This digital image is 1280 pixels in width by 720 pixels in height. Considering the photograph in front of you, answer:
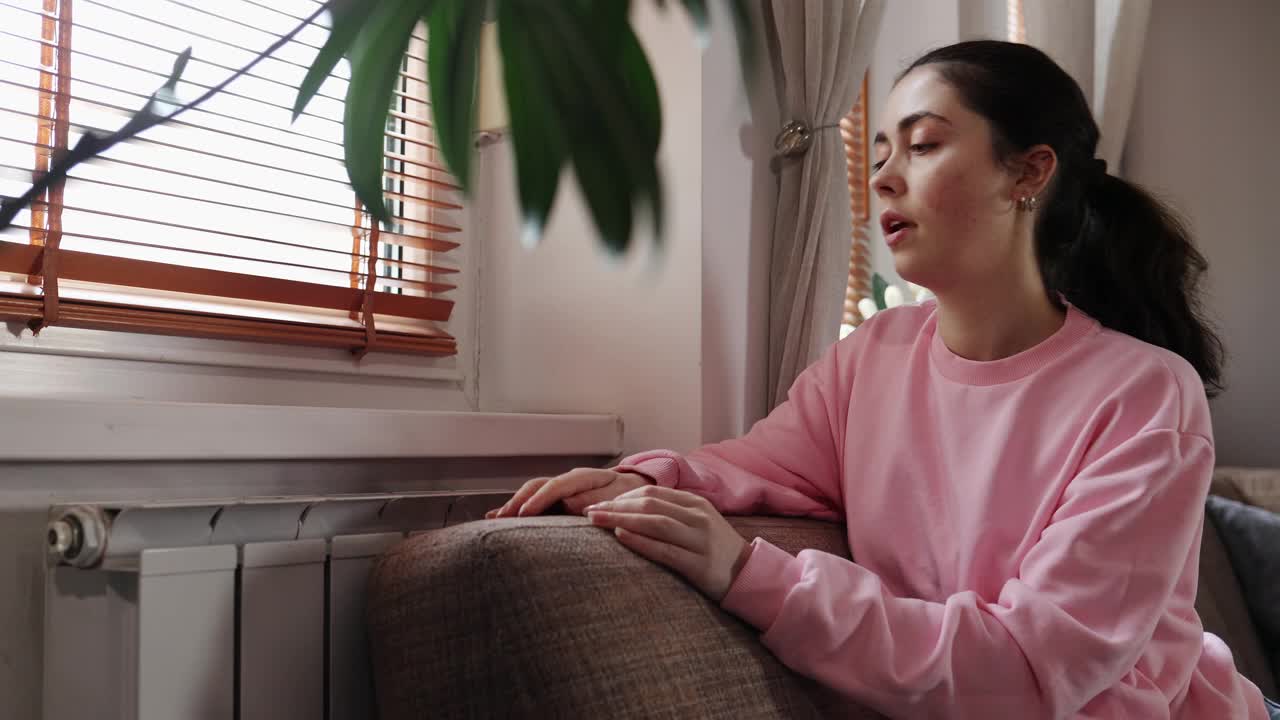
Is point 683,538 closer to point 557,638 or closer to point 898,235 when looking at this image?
point 557,638

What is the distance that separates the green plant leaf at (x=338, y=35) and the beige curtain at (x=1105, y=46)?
2327 mm

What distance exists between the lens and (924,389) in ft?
3.92

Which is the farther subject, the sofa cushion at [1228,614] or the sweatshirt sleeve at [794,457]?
the sofa cushion at [1228,614]

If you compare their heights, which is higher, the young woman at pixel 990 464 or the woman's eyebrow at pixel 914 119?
the woman's eyebrow at pixel 914 119

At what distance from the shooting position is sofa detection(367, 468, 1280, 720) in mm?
728

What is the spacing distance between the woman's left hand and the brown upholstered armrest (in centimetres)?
1

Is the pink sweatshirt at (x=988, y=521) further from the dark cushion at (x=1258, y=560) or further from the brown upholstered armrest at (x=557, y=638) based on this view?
the dark cushion at (x=1258, y=560)

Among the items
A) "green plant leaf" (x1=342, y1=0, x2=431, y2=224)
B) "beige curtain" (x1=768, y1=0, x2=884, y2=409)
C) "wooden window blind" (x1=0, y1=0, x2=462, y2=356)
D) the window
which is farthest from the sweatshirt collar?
the window

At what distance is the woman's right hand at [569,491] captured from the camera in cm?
97

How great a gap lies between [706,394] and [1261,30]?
1.97 meters

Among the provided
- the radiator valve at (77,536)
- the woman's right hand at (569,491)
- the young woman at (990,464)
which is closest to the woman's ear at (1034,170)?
the young woman at (990,464)

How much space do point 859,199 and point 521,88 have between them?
2.33 meters

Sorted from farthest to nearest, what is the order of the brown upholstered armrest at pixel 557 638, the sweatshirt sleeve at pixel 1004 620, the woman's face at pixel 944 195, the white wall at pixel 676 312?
the white wall at pixel 676 312 < the woman's face at pixel 944 195 < the sweatshirt sleeve at pixel 1004 620 < the brown upholstered armrest at pixel 557 638

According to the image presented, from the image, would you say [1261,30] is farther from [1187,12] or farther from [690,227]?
[690,227]
